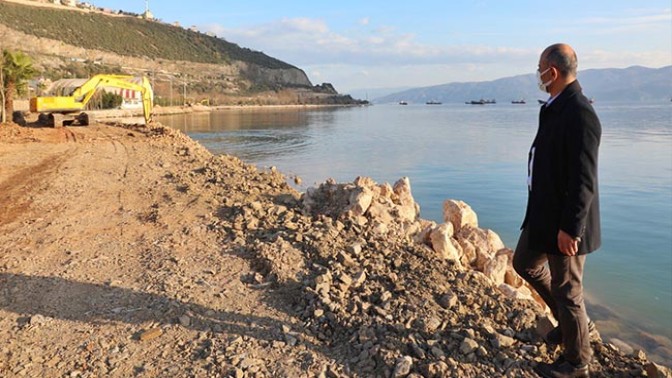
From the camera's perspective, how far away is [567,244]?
3.21 metres

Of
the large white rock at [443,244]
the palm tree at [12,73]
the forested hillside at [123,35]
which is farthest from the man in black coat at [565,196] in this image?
the forested hillside at [123,35]

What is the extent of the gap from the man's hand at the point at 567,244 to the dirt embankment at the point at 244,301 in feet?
3.14

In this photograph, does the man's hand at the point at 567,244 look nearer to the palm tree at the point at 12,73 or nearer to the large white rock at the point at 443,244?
the large white rock at the point at 443,244

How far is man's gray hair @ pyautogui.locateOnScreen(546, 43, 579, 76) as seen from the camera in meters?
3.32

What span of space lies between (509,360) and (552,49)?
2.20 meters

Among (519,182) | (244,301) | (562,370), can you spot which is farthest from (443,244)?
(519,182)

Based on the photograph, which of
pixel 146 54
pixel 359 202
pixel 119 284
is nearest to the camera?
pixel 119 284

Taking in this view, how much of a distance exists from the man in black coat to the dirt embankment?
15.9 inches

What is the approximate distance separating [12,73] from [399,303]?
27.8 meters

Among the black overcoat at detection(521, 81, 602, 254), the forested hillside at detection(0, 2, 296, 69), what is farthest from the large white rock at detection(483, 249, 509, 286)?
the forested hillside at detection(0, 2, 296, 69)

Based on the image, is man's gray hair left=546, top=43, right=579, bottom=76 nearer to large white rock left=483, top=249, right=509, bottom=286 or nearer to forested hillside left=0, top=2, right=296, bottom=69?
large white rock left=483, top=249, right=509, bottom=286

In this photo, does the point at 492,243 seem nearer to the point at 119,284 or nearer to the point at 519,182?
the point at 119,284

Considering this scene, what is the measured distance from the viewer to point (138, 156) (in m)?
13.9

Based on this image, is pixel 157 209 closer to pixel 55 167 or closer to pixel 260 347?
pixel 260 347
